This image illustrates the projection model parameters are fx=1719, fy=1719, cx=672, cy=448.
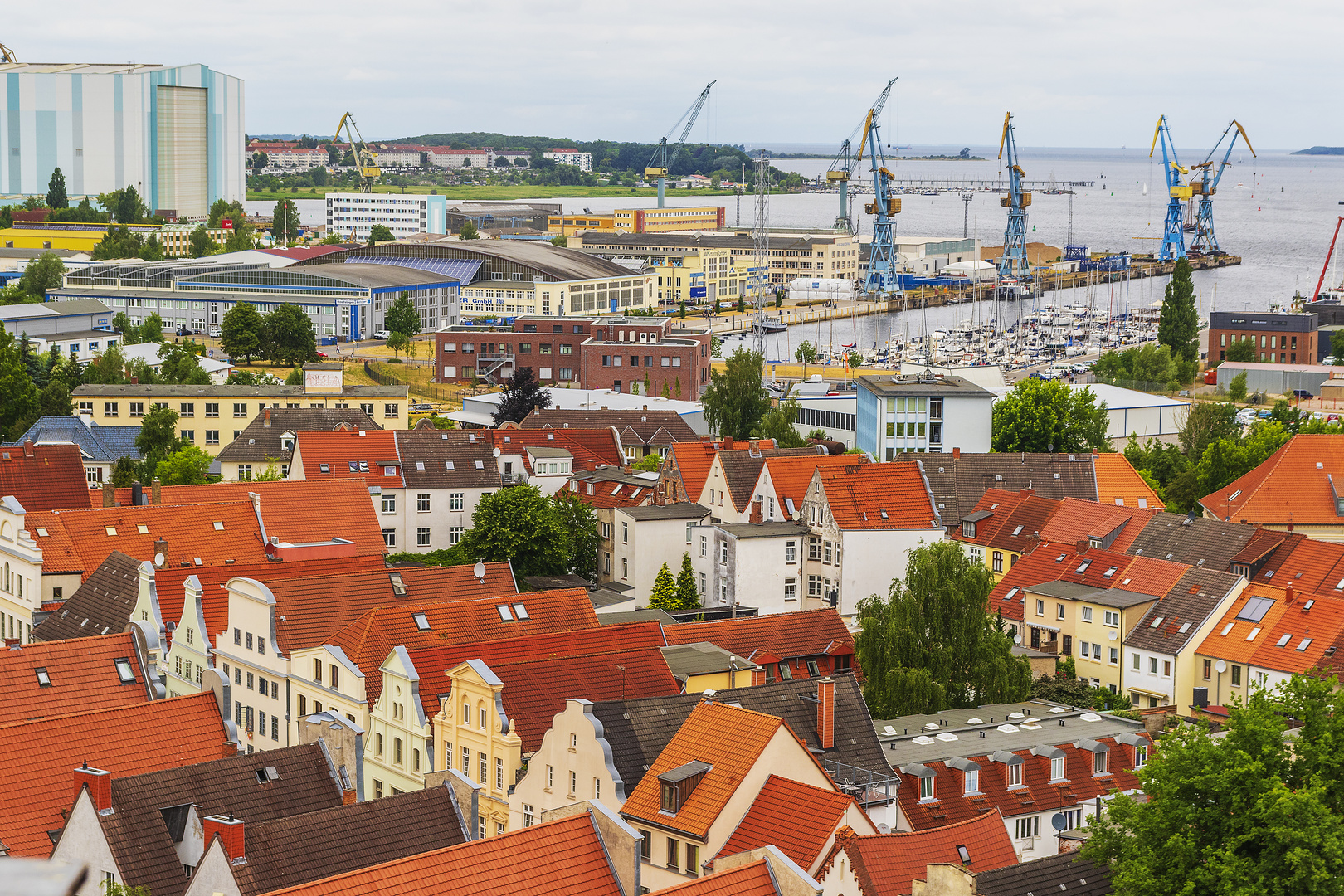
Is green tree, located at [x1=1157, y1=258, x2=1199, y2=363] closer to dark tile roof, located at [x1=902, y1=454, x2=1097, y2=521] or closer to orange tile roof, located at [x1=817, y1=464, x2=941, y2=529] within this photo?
dark tile roof, located at [x1=902, y1=454, x2=1097, y2=521]

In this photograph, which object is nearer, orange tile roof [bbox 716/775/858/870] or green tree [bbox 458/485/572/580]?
orange tile roof [bbox 716/775/858/870]

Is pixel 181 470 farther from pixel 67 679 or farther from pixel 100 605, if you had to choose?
pixel 67 679

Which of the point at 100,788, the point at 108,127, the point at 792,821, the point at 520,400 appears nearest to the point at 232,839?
the point at 100,788

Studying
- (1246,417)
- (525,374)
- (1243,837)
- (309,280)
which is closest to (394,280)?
(309,280)

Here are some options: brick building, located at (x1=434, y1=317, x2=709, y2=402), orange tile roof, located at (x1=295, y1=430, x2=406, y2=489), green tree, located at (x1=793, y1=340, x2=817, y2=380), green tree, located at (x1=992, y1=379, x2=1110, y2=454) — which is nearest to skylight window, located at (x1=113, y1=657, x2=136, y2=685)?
orange tile roof, located at (x1=295, y1=430, x2=406, y2=489)

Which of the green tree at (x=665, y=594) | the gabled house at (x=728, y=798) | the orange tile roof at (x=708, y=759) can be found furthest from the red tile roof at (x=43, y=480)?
the gabled house at (x=728, y=798)

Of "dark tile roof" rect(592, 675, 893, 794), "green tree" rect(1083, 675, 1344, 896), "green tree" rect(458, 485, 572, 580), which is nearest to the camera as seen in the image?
"green tree" rect(1083, 675, 1344, 896)
